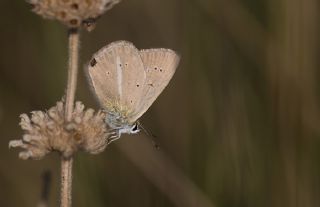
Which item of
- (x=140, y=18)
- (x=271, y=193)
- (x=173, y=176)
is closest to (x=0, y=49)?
(x=140, y=18)

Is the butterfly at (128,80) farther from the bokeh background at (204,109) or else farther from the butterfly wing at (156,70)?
the bokeh background at (204,109)

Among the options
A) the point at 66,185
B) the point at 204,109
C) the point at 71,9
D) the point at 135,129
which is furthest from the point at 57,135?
the point at 204,109

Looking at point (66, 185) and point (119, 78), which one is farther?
point (119, 78)

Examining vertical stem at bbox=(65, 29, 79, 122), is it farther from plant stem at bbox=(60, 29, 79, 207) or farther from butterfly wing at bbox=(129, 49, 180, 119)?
butterfly wing at bbox=(129, 49, 180, 119)

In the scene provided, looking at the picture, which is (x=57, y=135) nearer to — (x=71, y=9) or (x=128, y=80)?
(x=71, y=9)

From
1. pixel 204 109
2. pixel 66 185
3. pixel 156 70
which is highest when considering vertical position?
pixel 204 109

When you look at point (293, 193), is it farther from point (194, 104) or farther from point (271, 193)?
point (194, 104)

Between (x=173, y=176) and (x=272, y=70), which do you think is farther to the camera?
(x=272, y=70)
